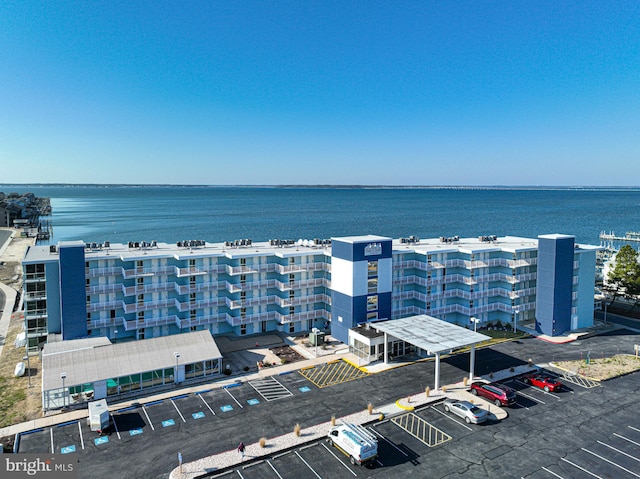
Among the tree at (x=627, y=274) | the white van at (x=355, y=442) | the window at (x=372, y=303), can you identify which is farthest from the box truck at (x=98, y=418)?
the tree at (x=627, y=274)

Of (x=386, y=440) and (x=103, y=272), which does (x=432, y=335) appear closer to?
(x=386, y=440)

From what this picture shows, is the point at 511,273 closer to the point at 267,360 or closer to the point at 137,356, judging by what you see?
the point at 267,360

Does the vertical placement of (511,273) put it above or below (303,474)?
above

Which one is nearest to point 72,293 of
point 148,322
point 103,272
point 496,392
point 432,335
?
point 103,272

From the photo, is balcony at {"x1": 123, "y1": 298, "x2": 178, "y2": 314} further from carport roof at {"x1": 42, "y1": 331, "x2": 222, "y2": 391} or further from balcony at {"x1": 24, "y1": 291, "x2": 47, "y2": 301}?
balcony at {"x1": 24, "y1": 291, "x2": 47, "y2": 301}

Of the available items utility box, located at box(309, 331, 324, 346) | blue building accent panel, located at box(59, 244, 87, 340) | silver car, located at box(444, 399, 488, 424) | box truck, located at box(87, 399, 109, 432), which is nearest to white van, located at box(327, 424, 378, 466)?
silver car, located at box(444, 399, 488, 424)

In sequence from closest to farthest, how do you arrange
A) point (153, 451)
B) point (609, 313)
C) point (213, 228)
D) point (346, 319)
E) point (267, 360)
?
point (153, 451)
point (267, 360)
point (346, 319)
point (609, 313)
point (213, 228)

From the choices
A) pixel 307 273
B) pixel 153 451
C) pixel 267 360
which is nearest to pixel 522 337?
pixel 307 273
